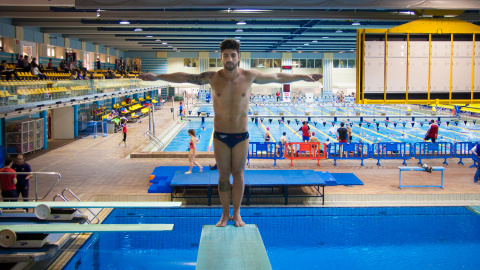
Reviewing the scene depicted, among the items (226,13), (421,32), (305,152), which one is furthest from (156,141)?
(421,32)

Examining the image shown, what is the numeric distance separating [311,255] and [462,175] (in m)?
7.43

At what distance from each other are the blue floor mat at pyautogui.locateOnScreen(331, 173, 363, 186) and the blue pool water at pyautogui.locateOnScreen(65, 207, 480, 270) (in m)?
1.84

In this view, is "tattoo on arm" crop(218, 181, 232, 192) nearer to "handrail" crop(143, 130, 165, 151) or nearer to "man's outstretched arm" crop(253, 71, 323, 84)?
"man's outstretched arm" crop(253, 71, 323, 84)

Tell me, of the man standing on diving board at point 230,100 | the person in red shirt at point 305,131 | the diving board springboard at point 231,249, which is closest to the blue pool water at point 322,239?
the diving board springboard at point 231,249

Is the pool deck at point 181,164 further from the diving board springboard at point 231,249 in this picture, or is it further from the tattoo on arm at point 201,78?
the tattoo on arm at point 201,78

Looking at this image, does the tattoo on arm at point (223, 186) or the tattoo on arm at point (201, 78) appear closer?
the tattoo on arm at point (201, 78)

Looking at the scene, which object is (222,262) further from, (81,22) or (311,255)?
(81,22)

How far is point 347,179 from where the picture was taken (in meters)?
12.1

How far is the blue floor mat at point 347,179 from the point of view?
38.5 feet

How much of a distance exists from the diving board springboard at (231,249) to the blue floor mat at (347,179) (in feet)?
24.7

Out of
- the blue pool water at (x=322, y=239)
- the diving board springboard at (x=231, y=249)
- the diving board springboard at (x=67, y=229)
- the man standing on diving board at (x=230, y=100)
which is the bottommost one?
the blue pool water at (x=322, y=239)

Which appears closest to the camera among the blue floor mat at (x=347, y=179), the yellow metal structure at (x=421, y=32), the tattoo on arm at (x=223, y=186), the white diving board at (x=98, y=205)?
the tattoo on arm at (x=223, y=186)

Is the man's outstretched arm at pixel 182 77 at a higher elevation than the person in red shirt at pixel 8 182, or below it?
higher

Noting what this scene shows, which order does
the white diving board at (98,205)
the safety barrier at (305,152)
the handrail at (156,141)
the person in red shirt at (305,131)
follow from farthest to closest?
the handrail at (156,141)
the person in red shirt at (305,131)
the safety barrier at (305,152)
the white diving board at (98,205)
